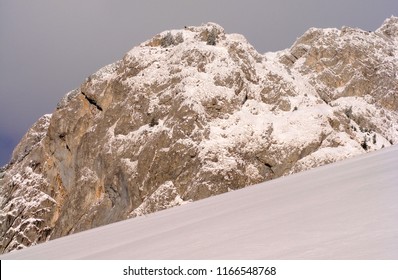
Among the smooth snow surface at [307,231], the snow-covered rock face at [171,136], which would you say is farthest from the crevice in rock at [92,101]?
the smooth snow surface at [307,231]

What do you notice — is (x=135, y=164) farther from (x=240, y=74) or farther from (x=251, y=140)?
(x=240, y=74)

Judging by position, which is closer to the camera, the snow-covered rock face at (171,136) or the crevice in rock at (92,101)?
the snow-covered rock face at (171,136)

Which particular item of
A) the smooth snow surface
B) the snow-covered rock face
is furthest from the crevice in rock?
the smooth snow surface

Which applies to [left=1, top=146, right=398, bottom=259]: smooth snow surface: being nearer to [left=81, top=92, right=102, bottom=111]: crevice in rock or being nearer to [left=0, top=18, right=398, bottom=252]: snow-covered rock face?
[left=0, top=18, right=398, bottom=252]: snow-covered rock face

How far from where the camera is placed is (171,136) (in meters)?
59.7

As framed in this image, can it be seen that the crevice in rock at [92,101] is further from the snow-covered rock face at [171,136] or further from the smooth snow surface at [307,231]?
the smooth snow surface at [307,231]

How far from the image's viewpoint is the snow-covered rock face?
5675 cm

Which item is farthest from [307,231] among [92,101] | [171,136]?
[92,101]

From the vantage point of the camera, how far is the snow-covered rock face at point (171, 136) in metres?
56.8

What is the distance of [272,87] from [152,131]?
58.5ft

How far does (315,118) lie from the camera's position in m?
59.3
